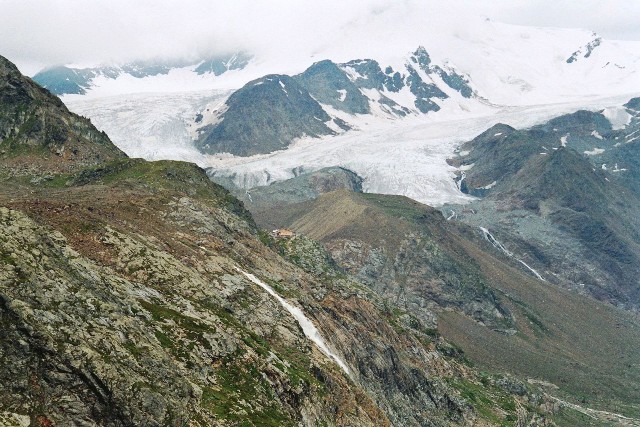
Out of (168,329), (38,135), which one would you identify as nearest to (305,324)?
(168,329)

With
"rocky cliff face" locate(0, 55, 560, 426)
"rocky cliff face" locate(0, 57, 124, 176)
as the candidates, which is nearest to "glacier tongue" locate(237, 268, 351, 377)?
"rocky cliff face" locate(0, 55, 560, 426)

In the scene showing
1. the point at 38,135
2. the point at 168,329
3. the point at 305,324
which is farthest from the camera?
the point at 38,135

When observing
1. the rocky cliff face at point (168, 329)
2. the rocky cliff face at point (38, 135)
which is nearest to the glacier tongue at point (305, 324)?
the rocky cliff face at point (168, 329)

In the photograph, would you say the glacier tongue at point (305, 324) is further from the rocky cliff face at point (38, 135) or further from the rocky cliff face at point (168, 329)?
the rocky cliff face at point (38, 135)

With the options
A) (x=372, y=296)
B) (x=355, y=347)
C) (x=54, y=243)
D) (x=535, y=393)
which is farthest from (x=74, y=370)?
(x=535, y=393)

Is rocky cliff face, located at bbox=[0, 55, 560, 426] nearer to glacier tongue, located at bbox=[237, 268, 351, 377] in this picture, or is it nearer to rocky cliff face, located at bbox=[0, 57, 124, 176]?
glacier tongue, located at bbox=[237, 268, 351, 377]

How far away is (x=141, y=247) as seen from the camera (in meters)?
60.0

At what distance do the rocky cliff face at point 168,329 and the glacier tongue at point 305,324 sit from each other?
198cm

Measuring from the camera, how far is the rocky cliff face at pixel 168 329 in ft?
112

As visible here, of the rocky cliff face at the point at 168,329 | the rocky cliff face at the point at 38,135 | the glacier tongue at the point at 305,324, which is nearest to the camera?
the rocky cliff face at the point at 168,329

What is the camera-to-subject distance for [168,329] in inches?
1866

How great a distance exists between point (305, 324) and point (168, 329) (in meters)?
28.1

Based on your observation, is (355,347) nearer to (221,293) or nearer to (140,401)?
(221,293)

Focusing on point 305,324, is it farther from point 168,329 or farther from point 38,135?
point 38,135
